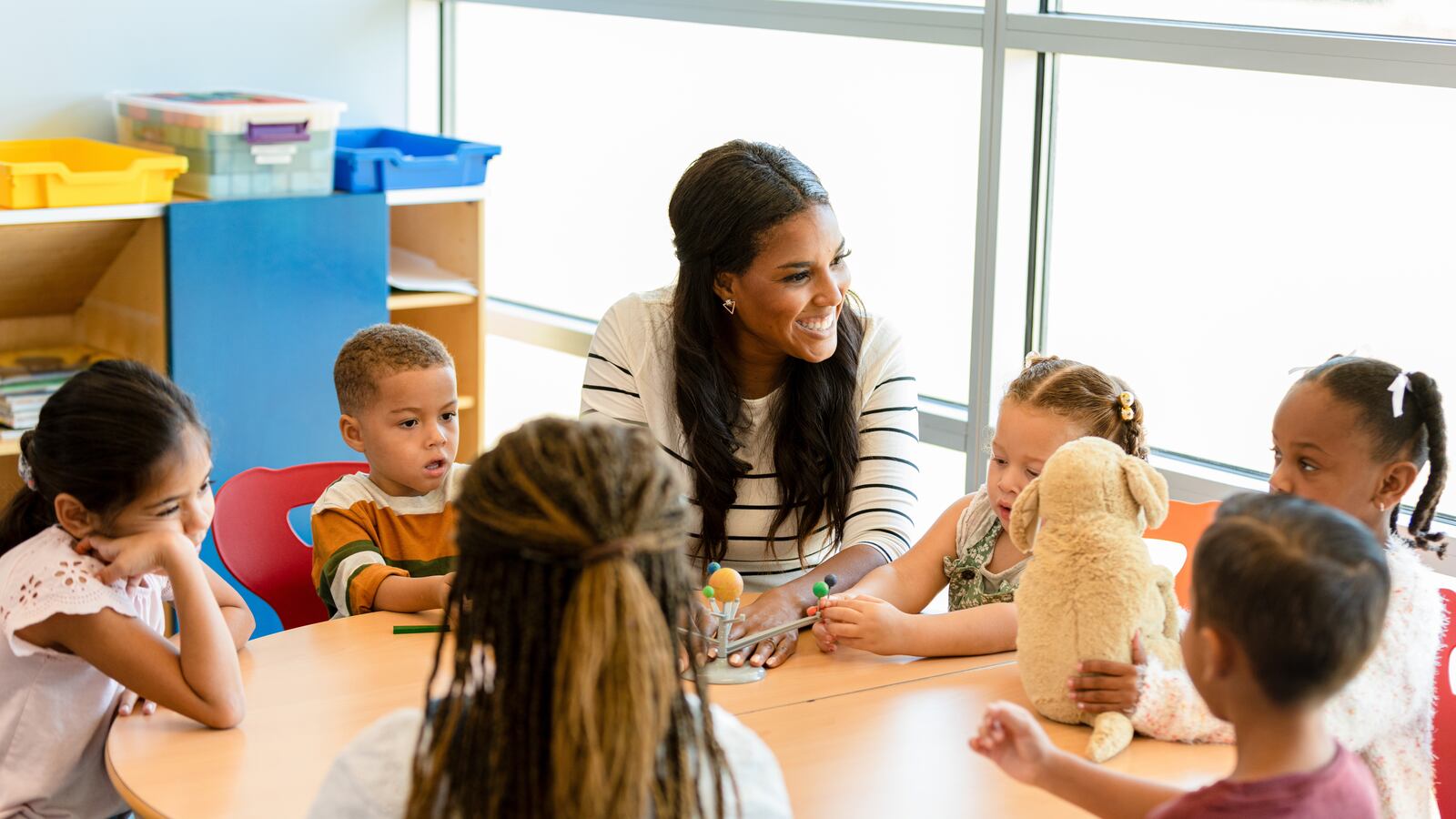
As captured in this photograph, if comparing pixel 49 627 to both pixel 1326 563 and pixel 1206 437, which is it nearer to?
pixel 1326 563

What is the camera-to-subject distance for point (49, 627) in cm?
161

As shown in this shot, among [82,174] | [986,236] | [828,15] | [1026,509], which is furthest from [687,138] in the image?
[1026,509]

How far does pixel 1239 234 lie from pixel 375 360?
1.54 metres

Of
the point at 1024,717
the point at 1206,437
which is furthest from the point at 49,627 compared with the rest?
the point at 1206,437

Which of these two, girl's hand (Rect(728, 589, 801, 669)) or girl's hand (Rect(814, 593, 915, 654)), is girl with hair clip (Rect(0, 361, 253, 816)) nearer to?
girl's hand (Rect(728, 589, 801, 669))

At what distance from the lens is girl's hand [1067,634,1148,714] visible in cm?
154

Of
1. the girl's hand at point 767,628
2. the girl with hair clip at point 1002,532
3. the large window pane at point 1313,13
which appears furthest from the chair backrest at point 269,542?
the large window pane at point 1313,13

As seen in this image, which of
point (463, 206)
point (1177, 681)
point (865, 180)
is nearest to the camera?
point (1177, 681)

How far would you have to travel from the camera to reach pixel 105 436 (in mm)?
1597

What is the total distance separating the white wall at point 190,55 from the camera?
3320mm

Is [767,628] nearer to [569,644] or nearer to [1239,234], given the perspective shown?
[569,644]

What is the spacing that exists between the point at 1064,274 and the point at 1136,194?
0.70 ft

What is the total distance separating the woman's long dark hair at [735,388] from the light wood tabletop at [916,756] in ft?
1.80

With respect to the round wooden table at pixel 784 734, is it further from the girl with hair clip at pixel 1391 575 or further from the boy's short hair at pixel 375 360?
the boy's short hair at pixel 375 360
